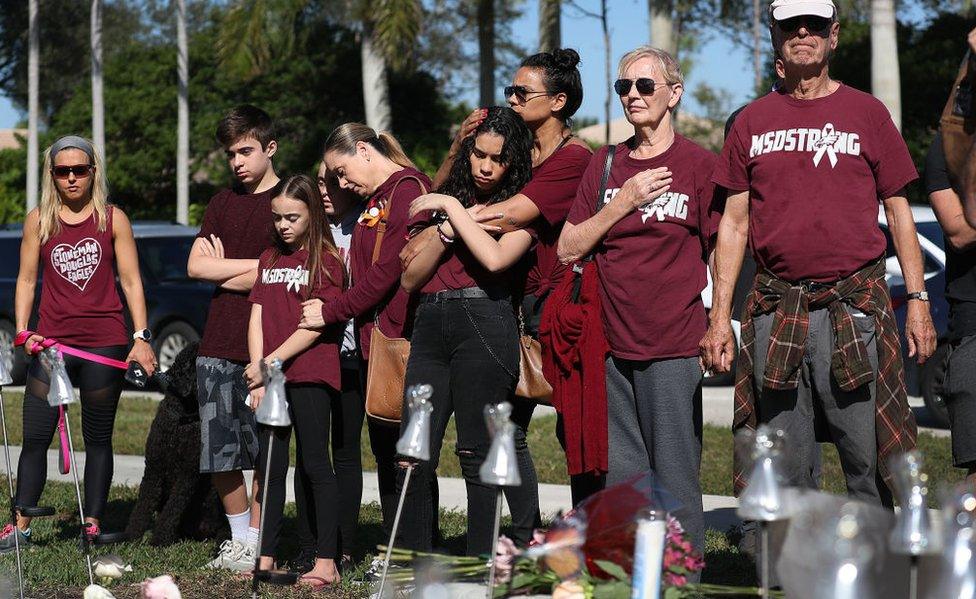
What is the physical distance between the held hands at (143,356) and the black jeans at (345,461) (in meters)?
0.94

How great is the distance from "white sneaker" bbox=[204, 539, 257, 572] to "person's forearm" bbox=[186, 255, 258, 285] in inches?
44.6

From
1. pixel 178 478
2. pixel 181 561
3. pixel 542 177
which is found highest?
pixel 542 177

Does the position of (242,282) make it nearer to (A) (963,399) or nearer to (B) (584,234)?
(B) (584,234)

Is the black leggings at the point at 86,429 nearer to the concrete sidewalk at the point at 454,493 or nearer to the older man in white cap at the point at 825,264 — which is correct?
the concrete sidewalk at the point at 454,493

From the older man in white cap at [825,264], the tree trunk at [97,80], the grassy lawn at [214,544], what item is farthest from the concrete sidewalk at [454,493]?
the tree trunk at [97,80]

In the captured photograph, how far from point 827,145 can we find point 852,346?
637 mm

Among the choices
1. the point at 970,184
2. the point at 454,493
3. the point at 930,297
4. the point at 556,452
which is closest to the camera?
the point at 970,184

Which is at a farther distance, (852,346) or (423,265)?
(423,265)

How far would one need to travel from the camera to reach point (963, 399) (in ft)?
14.1

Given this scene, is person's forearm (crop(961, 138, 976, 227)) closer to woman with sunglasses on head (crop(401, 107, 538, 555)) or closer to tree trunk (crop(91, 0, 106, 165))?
woman with sunglasses on head (crop(401, 107, 538, 555))

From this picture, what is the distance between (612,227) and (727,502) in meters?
2.94

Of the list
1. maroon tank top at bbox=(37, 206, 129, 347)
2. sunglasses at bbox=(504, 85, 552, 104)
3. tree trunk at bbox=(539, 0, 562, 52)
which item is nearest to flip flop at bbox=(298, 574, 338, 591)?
maroon tank top at bbox=(37, 206, 129, 347)

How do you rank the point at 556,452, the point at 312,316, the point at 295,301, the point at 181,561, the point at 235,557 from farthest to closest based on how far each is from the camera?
the point at 556,452
the point at 181,561
the point at 235,557
the point at 295,301
the point at 312,316

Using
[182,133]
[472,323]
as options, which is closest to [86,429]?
[472,323]
